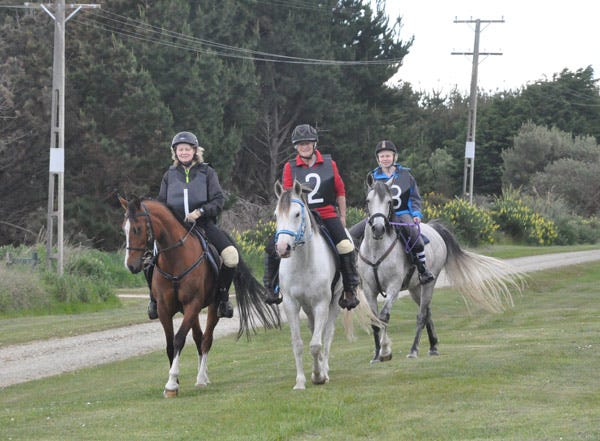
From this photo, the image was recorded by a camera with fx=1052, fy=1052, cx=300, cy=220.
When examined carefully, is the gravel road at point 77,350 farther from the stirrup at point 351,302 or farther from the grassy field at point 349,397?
the stirrup at point 351,302

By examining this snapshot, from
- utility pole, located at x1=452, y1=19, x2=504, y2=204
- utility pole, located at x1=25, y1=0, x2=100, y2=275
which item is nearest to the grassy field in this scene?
utility pole, located at x1=25, y1=0, x2=100, y2=275

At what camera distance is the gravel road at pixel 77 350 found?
16.1m

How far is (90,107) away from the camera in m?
43.4

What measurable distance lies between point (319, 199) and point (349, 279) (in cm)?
99

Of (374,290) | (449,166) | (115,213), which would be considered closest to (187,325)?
(374,290)

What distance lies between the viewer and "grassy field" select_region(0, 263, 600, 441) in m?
8.91

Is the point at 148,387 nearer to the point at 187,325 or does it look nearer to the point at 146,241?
the point at 187,325

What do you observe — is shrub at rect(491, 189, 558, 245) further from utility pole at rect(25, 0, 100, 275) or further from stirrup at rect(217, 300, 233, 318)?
stirrup at rect(217, 300, 233, 318)

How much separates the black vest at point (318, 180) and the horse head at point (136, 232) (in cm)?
183

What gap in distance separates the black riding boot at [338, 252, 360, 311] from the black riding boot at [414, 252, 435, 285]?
97.1 inches

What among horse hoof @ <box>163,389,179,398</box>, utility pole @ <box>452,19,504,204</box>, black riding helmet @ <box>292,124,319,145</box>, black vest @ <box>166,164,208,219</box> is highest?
utility pole @ <box>452,19,504,204</box>

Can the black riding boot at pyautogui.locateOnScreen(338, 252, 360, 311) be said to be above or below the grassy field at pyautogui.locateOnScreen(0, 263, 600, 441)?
above

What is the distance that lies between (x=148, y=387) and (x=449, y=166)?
6120cm

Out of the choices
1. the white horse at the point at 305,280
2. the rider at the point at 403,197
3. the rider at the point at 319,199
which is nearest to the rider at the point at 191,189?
the rider at the point at 319,199
